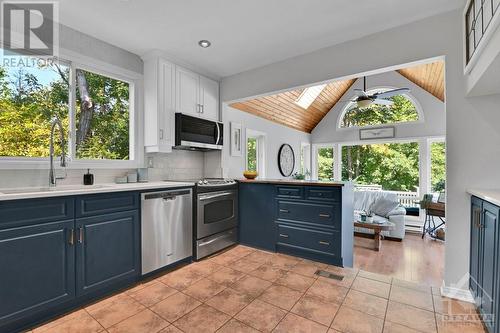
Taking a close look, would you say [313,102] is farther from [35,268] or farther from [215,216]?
[35,268]

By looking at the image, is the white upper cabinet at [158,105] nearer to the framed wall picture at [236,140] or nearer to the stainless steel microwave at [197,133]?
the stainless steel microwave at [197,133]

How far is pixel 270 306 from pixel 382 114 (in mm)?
6167

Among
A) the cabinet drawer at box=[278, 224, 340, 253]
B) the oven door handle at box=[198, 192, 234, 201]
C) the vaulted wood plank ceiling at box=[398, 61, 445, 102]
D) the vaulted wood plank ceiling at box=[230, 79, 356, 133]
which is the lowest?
the cabinet drawer at box=[278, 224, 340, 253]

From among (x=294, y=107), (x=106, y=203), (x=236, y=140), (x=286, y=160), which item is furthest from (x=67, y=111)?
(x=286, y=160)

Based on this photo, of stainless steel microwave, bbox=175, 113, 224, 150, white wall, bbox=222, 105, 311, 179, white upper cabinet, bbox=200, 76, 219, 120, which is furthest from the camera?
white wall, bbox=222, 105, 311, 179

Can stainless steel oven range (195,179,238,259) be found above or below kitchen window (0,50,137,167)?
below

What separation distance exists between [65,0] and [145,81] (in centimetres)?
114

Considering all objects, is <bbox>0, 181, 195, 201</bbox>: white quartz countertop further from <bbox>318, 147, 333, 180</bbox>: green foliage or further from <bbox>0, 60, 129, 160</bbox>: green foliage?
<bbox>318, 147, 333, 180</bbox>: green foliage

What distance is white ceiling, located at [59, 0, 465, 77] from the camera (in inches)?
87.1

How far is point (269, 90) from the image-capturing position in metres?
3.43

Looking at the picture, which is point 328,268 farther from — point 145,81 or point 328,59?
point 145,81

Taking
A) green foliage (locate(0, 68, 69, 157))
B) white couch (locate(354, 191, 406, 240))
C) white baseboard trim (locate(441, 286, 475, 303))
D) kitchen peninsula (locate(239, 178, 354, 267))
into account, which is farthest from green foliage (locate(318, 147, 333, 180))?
green foliage (locate(0, 68, 69, 157))

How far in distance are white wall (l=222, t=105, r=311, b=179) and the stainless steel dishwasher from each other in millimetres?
1265

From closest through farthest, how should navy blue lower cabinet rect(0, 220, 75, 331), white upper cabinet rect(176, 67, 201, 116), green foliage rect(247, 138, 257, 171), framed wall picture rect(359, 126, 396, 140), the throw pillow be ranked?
1. navy blue lower cabinet rect(0, 220, 75, 331)
2. white upper cabinet rect(176, 67, 201, 116)
3. the throw pillow
4. green foliage rect(247, 138, 257, 171)
5. framed wall picture rect(359, 126, 396, 140)
